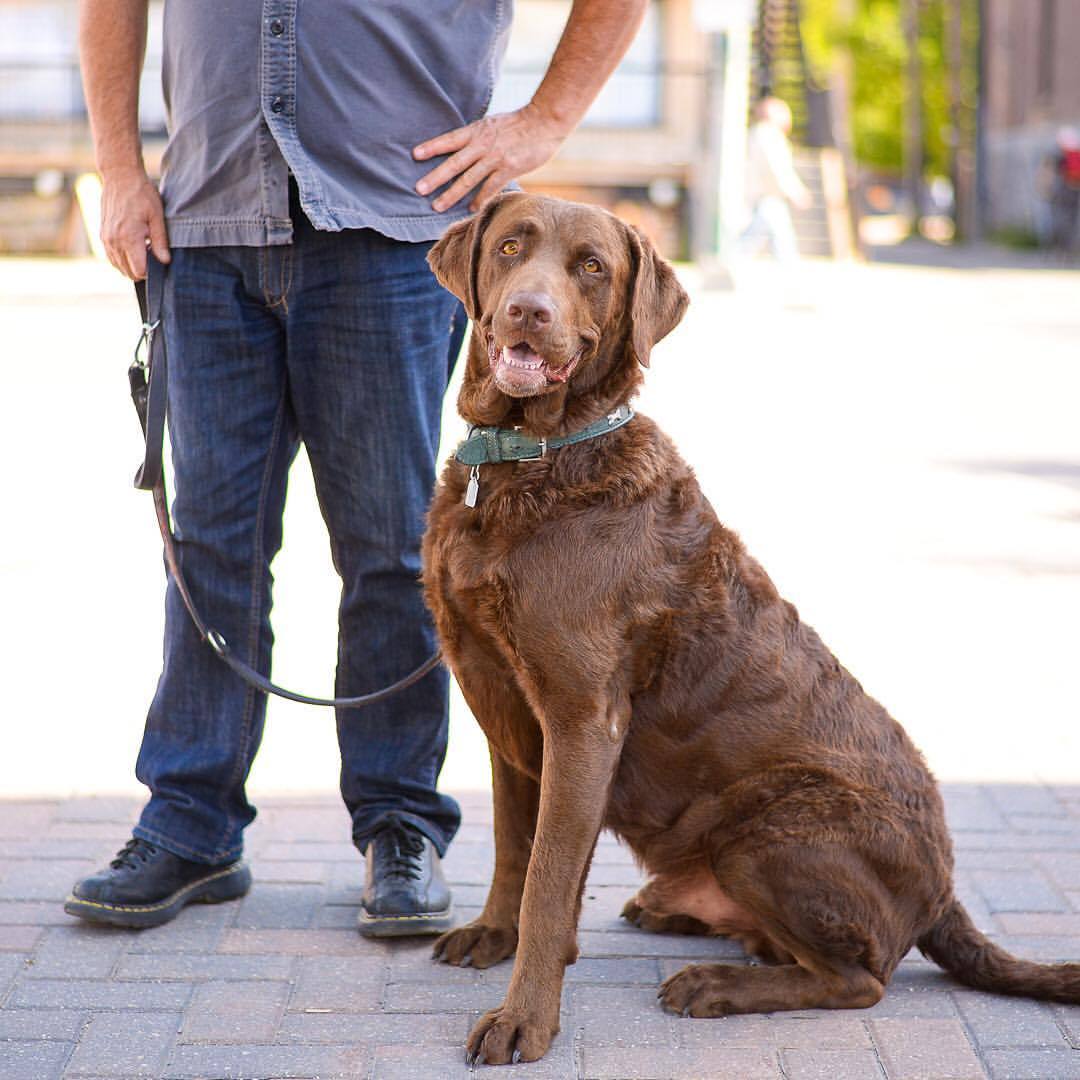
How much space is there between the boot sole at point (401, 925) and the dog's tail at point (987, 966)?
106 cm

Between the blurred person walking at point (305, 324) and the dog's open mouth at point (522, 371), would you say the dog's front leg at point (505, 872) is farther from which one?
the dog's open mouth at point (522, 371)

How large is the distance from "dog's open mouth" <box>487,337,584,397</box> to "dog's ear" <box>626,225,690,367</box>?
21cm

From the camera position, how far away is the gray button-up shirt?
10.7ft

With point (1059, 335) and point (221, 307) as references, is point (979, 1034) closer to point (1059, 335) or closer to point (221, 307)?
point (221, 307)

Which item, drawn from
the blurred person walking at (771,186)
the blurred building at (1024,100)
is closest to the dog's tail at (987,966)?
the blurred person walking at (771,186)

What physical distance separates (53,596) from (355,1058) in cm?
382

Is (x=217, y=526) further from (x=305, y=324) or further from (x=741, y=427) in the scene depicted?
(x=741, y=427)

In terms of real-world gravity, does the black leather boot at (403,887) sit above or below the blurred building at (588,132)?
below

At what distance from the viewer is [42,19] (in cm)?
2559

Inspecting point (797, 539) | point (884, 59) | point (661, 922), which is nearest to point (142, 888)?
point (661, 922)

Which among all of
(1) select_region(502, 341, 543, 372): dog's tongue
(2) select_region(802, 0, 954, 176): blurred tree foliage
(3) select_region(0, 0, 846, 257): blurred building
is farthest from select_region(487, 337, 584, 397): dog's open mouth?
(2) select_region(802, 0, 954, 176): blurred tree foliage

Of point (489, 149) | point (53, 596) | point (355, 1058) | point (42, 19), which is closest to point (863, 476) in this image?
point (53, 596)

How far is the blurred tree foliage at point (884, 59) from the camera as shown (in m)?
52.6

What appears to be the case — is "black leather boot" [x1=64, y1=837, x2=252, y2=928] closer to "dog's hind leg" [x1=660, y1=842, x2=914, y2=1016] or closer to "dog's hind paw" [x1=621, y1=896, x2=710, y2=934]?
"dog's hind paw" [x1=621, y1=896, x2=710, y2=934]
